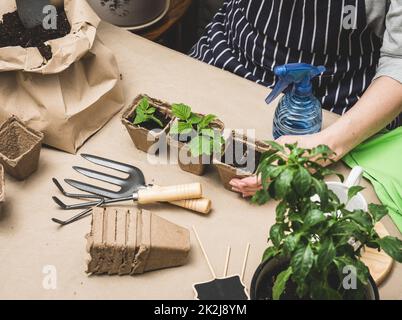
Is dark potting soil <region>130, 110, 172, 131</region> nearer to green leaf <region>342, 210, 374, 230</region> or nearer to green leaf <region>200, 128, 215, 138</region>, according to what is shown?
green leaf <region>200, 128, 215, 138</region>

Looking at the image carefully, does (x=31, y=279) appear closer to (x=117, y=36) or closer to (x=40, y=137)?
(x=40, y=137)

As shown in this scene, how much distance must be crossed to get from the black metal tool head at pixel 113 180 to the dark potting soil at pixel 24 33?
31 cm

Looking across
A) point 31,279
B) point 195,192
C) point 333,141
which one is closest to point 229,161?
point 195,192

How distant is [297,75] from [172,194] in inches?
15.1

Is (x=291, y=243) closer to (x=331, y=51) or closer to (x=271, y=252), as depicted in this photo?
(x=271, y=252)

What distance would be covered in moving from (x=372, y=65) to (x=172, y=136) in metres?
0.65

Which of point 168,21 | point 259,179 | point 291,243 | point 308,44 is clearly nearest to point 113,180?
point 259,179

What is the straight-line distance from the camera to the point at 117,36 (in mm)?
1765

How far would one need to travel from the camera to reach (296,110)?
1.43 m

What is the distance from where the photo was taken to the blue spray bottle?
4.55 feet
